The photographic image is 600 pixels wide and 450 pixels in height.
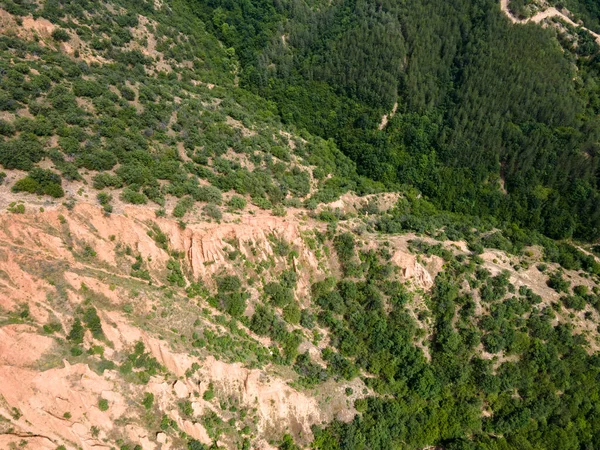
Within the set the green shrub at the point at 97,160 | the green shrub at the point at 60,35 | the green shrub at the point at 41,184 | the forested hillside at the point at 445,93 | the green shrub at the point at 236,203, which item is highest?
the forested hillside at the point at 445,93

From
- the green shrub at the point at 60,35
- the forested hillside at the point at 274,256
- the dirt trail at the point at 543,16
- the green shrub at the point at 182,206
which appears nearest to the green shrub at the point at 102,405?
the forested hillside at the point at 274,256

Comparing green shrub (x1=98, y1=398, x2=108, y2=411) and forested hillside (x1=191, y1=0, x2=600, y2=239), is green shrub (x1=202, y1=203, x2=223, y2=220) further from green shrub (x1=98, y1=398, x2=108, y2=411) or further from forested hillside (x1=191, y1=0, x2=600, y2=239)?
forested hillside (x1=191, y1=0, x2=600, y2=239)

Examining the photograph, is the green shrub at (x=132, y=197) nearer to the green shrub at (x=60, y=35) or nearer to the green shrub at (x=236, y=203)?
the green shrub at (x=236, y=203)

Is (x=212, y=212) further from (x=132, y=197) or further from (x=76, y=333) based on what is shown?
(x=76, y=333)

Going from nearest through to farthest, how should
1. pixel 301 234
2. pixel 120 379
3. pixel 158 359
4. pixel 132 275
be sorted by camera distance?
pixel 120 379 < pixel 158 359 < pixel 132 275 < pixel 301 234

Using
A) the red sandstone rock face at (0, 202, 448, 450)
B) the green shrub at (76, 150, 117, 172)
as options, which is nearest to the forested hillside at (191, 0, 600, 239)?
the red sandstone rock face at (0, 202, 448, 450)

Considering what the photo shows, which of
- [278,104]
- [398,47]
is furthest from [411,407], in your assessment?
[398,47]

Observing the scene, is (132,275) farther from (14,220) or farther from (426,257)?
(426,257)

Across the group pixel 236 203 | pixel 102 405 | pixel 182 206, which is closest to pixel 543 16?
pixel 236 203
